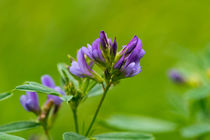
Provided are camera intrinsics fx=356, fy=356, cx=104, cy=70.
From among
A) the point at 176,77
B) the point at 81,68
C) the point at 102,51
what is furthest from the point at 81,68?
the point at 176,77

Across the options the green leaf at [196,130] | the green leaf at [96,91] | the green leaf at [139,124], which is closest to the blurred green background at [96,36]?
the green leaf at [139,124]

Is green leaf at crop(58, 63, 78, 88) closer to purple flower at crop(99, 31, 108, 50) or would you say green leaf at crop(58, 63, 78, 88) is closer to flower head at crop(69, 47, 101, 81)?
flower head at crop(69, 47, 101, 81)

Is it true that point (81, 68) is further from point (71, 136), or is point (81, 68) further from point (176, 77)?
point (176, 77)

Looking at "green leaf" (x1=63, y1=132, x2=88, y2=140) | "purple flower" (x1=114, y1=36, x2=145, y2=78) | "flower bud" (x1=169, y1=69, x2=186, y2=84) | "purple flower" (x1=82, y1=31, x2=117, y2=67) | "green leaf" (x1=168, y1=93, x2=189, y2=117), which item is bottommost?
"green leaf" (x1=63, y1=132, x2=88, y2=140)

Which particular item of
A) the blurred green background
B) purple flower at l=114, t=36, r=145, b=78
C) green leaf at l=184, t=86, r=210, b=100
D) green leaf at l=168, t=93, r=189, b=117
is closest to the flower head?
purple flower at l=114, t=36, r=145, b=78

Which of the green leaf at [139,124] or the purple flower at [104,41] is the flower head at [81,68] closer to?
the purple flower at [104,41]

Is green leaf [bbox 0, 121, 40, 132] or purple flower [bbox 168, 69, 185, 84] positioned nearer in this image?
green leaf [bbox 0, 121, 40, 132]
